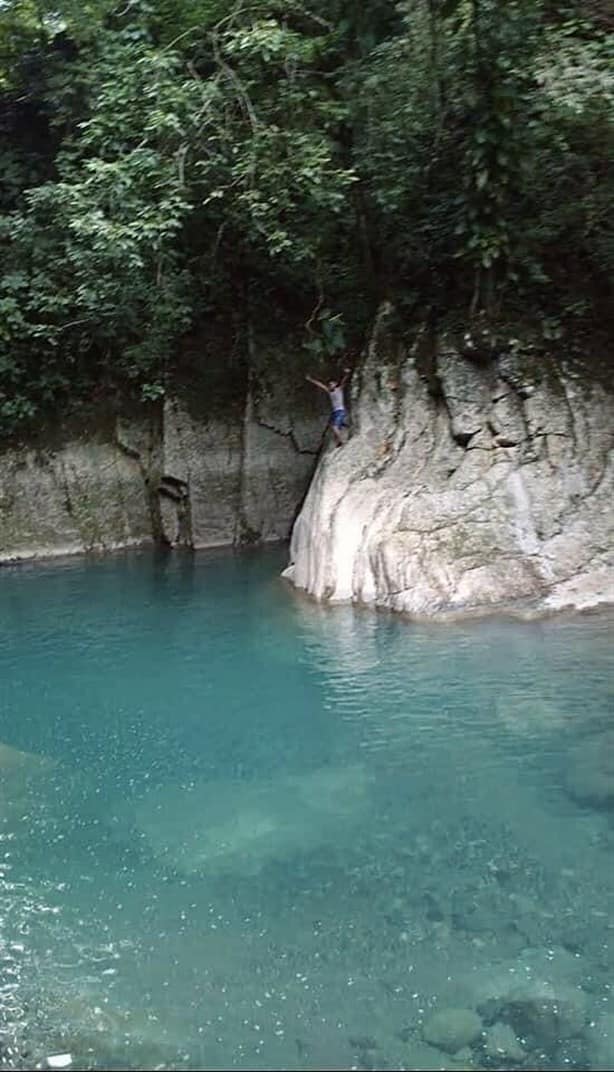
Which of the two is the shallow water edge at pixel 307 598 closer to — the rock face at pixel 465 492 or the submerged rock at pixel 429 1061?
the rock face at pixel 465 492

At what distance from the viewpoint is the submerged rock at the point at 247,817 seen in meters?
7.12

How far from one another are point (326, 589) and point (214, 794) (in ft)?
17.8

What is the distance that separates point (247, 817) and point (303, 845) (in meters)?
0.63

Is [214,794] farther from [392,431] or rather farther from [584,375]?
[584,375]

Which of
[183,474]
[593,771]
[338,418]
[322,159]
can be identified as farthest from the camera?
[183,474]

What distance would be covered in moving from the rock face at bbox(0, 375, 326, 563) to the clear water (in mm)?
5668

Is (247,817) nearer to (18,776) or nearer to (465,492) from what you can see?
(18,776)

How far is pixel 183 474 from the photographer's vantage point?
706 inches

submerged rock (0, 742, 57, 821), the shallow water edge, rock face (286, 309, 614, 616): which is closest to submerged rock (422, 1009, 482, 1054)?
submerged rock (0, 742, 57, 821)

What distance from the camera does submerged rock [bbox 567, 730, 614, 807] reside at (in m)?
7.81

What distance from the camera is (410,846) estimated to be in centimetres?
717

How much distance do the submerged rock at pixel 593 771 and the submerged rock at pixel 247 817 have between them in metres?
1.60

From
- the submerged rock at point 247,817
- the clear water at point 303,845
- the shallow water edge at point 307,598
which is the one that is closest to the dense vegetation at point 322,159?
the shallow water edge at point 307,598

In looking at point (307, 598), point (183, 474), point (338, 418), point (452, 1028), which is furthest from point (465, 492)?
point (452, 1028)
